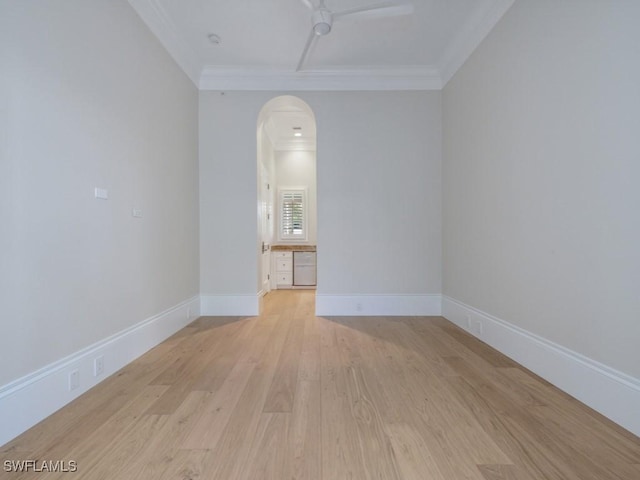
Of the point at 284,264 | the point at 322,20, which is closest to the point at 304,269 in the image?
the point at 284,264

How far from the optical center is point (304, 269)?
20.4 feet

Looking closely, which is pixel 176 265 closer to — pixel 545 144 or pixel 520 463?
pixel 520 463

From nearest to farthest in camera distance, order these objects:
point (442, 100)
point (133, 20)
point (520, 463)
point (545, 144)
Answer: point (520, 463) → point (545, 144) → point (133, 20) → point (442, 100)

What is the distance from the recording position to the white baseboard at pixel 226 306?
3.75 metres

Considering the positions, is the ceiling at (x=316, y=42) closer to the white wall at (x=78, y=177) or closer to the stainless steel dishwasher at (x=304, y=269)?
the white wall at (x=78, y=177)

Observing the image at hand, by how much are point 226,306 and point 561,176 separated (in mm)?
3592

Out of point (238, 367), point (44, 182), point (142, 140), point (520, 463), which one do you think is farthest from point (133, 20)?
point (520, 463)

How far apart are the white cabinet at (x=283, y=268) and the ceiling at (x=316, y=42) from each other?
3342 mm

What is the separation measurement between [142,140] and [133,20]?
3.19 feet

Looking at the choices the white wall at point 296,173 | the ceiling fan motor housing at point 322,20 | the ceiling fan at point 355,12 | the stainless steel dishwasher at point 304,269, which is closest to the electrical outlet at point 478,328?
the ceiling fan at point 355,12

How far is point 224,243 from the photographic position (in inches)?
148

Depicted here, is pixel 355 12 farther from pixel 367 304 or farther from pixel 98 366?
pixel 98 366

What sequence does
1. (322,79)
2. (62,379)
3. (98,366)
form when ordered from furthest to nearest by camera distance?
(322,79) → (98,366) → (62,379)

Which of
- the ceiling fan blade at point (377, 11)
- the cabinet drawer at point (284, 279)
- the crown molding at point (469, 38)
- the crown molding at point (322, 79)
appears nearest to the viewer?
the ceiling fan blade at point (377, 11)
